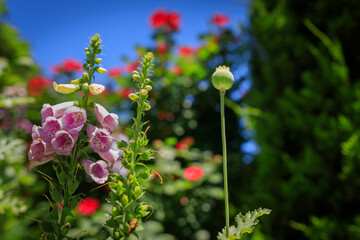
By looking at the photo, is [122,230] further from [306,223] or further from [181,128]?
[181,128]

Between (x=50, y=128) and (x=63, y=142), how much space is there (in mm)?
43

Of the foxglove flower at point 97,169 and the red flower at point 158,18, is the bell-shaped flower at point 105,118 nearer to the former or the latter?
the foxglove flower at point 97,169

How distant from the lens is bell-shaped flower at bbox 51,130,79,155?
1.44 feet

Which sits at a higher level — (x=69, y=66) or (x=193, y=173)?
(x=69, y=66)

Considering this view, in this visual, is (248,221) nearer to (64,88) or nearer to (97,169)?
(97,169)

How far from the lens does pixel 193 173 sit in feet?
7.41

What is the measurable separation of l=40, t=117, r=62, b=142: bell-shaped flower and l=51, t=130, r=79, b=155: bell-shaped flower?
0.07 feet

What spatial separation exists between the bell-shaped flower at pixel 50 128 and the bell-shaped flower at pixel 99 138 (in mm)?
53

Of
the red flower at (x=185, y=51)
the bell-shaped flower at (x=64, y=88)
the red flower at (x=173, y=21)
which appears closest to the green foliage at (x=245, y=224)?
the bell-shaped flower at (x=64, y=88)

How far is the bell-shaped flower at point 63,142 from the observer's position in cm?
44

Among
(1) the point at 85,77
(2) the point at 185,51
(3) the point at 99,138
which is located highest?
(2) the point at 185,51

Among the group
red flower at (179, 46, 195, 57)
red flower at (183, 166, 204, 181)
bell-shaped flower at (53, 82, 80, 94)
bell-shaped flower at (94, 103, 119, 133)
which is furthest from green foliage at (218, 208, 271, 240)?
red flower at (179, 46, 195, 57)

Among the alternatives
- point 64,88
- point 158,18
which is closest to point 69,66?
point 158,18

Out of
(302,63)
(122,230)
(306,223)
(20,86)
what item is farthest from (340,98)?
(20,86)
